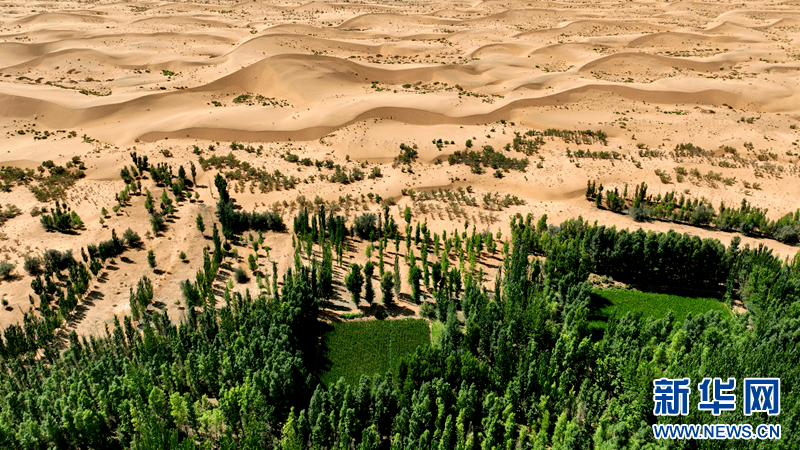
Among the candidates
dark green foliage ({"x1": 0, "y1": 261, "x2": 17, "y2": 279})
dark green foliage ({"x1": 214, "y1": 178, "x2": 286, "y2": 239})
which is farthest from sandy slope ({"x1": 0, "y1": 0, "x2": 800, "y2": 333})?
dark green foliage ({"x1": 214, "y1": 178, "x2": 286, "y2": 239})

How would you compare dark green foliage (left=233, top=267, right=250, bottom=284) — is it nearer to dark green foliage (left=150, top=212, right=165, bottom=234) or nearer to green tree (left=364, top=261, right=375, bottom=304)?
green tree (left=364, top=261, right=375, bottom=304)

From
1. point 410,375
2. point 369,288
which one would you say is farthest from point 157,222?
point 410,375

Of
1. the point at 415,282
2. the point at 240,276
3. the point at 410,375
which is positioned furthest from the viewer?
the point at 240,276

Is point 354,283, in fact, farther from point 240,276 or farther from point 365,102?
point 365,102

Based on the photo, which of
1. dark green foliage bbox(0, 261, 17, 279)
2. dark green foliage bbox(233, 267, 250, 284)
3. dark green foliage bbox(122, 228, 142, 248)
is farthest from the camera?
dark green foliage bbox(122, 228, 142, 248)

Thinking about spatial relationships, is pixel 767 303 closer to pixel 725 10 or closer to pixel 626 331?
pixel 626 331

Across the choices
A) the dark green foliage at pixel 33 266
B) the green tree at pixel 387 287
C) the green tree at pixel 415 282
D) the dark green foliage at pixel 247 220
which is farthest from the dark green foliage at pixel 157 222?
the green tree at pixel 415 282
